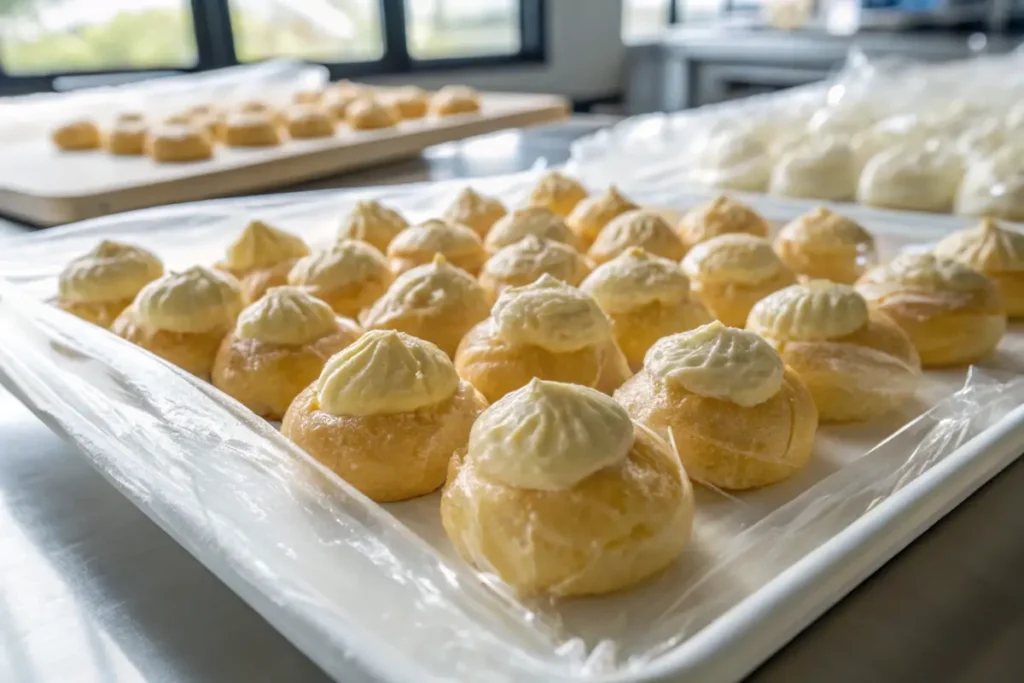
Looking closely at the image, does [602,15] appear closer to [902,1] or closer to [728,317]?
[902,1]

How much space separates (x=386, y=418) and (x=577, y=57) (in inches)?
257

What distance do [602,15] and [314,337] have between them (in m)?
6.49

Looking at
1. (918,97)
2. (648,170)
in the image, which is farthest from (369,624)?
(918,97)

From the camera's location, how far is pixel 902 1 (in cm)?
625

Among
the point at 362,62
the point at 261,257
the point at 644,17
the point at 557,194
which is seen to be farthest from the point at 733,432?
the point at 644,17

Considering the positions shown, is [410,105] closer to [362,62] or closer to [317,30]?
[362,62]

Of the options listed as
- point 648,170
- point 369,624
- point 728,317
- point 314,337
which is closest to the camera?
point 369,624

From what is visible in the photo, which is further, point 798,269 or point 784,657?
point 798,269

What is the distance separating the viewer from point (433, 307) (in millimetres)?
1498

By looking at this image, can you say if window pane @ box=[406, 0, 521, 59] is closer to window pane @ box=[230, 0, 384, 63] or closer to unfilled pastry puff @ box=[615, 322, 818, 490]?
window pane @ box=[230, 0, 384, 63]

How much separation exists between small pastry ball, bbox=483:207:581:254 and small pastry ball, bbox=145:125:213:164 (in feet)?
4.25

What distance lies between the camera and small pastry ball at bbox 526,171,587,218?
2.24 metres

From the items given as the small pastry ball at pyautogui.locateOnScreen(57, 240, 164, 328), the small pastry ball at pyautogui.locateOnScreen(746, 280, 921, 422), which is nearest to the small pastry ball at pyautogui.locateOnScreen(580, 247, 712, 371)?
the small pastry ball at pyautogui.locateOnScreen(746, 280, 921, 422)

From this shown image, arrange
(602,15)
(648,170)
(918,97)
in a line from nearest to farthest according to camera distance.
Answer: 1. (648,170)
2. (918,97)
3. (602,15)
